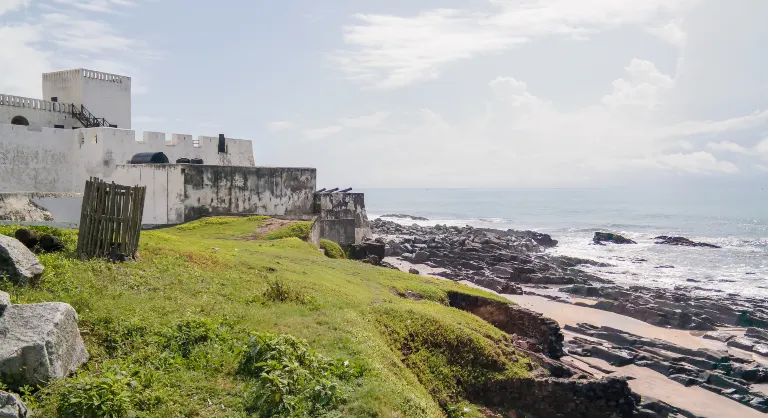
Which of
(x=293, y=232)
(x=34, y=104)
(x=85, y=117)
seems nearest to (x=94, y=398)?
(x=293, y=232)

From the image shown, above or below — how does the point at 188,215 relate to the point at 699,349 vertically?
above

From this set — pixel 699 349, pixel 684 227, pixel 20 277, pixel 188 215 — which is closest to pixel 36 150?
pixel 188 215

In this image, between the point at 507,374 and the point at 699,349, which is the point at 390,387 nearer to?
the point at 507,374

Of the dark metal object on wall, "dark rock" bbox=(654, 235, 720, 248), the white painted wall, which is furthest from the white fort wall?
"dark rock" bbox=(654, 235, 720, 248)

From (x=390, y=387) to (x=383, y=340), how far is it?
2.71 m

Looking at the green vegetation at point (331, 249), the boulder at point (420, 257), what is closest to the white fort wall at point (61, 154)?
the green vegetation at point (331, 249)

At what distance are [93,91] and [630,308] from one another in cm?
3150

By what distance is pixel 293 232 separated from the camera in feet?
85.3

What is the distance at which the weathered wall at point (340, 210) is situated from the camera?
32969 millimetres

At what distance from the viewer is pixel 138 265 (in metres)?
12.1

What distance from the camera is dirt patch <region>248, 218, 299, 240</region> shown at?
24.9 metres

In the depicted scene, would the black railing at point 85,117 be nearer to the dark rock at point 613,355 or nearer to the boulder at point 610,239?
the dark rock at point 613,355

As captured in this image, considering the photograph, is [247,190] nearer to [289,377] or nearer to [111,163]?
[111,163]

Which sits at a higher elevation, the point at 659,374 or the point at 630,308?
the point at 630,308
